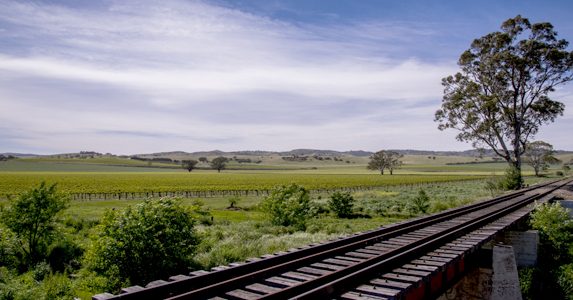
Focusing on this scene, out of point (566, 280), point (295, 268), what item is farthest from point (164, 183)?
point (295, 268)

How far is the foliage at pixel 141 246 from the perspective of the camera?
1168cm

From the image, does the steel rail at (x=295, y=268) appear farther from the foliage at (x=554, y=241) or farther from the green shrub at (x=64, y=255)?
the green shrub at (x=64, y=255)

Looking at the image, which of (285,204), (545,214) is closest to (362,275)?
(545,214)

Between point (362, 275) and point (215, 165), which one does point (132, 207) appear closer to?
point (362, 275)

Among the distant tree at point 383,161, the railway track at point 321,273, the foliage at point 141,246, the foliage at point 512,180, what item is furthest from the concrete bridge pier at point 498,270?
the distant tree at point 383,161

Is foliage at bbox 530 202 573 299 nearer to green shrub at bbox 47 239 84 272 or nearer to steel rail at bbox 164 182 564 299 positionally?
steel rail at bbox 164 182 564 299

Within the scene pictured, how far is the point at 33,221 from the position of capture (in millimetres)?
16641

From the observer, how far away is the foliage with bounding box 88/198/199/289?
11680 mm

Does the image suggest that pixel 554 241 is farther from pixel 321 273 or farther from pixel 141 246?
pixel 141 246

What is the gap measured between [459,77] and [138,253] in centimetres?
4257

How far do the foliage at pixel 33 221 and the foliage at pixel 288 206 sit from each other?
12.3 metres

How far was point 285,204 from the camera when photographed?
2541cm

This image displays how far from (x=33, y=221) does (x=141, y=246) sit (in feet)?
25.6

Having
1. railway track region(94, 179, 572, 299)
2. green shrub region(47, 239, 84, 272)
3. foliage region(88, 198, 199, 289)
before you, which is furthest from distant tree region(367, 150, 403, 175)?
foliage region(88, 198, 199, 289)
